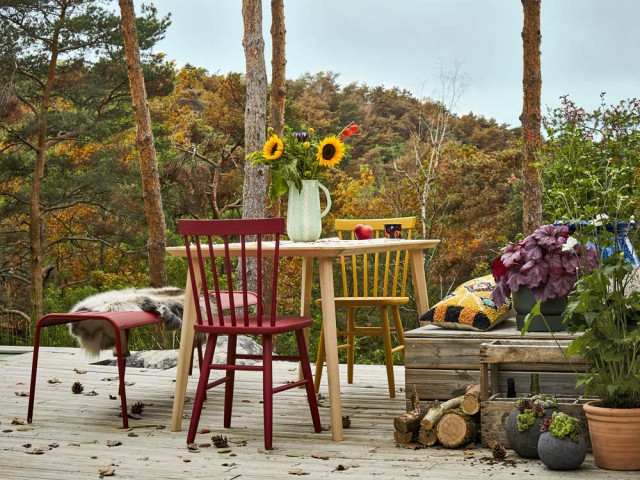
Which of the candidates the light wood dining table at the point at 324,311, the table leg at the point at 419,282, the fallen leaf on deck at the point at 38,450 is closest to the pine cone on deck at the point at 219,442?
the light wood dining table at the point at 324,311

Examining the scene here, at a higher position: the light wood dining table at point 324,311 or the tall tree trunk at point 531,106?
the tall tree trunk at point 531,106

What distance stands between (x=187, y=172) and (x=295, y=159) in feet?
37.3

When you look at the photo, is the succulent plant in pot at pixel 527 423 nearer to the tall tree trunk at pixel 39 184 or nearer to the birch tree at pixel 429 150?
the birch tree at pixel 429 150

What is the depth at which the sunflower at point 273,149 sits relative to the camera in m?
4.05

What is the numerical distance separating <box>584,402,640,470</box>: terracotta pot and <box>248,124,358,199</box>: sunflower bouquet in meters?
1.64

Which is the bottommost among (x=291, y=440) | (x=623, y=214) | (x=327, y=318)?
(x=291, y=440)

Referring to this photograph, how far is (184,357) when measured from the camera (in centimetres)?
382

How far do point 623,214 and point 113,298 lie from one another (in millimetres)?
2376

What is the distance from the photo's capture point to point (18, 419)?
13.5 feet

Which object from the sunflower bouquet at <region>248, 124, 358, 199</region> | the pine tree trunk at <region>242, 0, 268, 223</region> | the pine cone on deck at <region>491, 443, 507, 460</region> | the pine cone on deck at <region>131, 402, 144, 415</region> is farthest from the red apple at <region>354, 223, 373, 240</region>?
the pine tree trunk at <region>242, 0, 268, 223</region>

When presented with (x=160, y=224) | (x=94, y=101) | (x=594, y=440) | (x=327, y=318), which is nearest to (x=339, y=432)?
(x=327, y=318)

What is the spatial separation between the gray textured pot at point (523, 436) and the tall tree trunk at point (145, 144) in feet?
23.4

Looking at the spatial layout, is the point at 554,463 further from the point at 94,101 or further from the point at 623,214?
the point at 94,101

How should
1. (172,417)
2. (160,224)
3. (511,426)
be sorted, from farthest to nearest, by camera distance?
(160,224), (172,417), (511,426)
